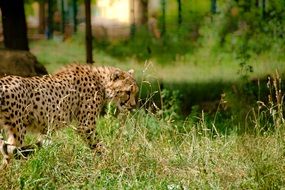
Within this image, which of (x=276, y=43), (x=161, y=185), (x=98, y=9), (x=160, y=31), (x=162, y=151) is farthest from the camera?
(x=98, y=9)

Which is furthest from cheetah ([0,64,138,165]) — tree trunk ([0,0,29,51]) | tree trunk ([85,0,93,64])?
tree trunk ([0,0,29,51])

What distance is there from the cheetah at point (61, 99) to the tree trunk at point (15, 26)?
2555mm

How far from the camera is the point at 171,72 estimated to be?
10.3 meters

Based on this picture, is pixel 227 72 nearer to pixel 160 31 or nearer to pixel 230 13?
pixel 230 13

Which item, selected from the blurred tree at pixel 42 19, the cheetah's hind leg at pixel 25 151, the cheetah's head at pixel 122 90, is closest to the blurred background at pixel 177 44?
the blurred tree at pixel 42 19

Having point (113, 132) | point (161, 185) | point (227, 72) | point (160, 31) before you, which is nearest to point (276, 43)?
point (227, 72)

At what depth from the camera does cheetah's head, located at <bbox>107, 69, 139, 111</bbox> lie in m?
6.24

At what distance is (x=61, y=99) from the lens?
18.2 feet

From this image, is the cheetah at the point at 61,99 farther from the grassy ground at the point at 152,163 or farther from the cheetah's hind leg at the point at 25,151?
the grassy ground at the point at 152,163

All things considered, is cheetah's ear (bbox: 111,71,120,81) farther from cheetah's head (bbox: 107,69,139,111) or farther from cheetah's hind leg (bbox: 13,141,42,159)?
cheetah's hind leg (bbox: 13,141,42,159)

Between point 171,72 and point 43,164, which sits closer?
point 43,164

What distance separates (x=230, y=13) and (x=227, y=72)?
79 centimetres

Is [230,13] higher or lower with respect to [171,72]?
higher

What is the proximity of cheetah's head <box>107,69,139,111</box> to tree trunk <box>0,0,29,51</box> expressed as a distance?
8.62 feet
